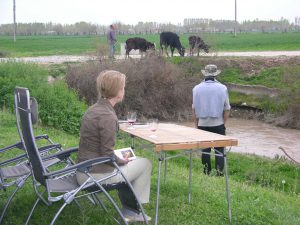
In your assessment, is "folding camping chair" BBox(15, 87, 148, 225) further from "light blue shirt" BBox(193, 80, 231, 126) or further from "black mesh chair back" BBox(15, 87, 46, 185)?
"light blue shirt" BBox(193, 80, 231, 126)

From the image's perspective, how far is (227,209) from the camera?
→ 556cm

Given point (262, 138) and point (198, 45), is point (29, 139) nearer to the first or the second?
point (262, 138)

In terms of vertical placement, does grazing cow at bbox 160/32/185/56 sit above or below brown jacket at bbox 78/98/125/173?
above

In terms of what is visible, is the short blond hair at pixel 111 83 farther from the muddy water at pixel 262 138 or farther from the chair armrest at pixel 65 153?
the muddy water at pixel 262 138

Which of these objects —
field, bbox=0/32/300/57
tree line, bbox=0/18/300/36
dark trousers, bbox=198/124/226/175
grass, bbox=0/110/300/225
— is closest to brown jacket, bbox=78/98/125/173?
grass, bbox=0/110/300/225

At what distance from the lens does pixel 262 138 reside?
18609 millimetres

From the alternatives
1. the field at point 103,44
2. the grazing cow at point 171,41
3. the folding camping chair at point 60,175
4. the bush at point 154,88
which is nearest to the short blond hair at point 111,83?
the folding camping chair at point 60,175

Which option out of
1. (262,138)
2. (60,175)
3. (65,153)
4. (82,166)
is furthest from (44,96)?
(82,166)

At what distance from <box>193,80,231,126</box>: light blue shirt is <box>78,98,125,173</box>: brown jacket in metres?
3.96

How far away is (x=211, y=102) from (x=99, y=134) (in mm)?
4082

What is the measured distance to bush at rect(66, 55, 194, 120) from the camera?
74.0 ft

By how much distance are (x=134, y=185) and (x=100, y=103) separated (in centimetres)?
79

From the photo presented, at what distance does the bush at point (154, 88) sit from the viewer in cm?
2256

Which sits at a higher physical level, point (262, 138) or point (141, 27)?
point (141, 27)
